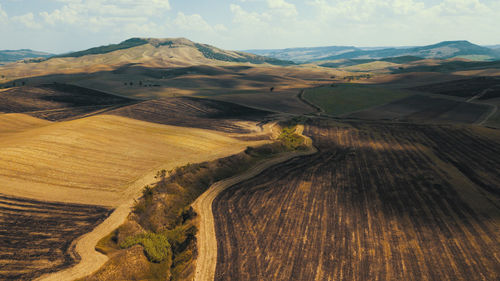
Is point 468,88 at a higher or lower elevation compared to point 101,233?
higher

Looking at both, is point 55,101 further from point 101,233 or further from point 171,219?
point 101,233

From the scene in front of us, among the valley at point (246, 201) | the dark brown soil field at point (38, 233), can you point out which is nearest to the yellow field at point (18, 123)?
the valley at point (246, 201)

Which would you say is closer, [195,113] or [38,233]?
[38,233]

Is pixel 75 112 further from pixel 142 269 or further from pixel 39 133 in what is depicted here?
pixel 142 269

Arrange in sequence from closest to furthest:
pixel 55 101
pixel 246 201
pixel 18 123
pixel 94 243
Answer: pixel 94 243 < pixel 246 201 < pixel 18 123 < pixel 55 101

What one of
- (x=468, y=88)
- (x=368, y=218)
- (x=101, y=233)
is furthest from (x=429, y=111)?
(x=101, y=233)
